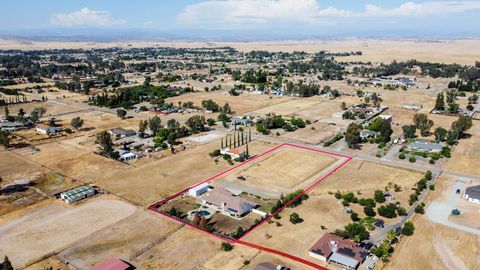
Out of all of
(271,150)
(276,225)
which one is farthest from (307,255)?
(271,150)

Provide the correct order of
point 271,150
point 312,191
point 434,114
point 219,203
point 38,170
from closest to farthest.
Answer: point 219,203 → point 312,191 → point 38,170 → point 271,150 → point 434,114

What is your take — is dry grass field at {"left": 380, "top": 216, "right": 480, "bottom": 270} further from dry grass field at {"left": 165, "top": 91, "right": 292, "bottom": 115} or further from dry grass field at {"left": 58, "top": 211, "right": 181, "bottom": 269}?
dry grass field at {"left": 165, "top": 91, "right": 292, "bottom": 115}

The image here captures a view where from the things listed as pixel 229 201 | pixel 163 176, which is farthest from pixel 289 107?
pixel 229 201

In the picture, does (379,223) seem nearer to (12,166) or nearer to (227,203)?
(227,203)

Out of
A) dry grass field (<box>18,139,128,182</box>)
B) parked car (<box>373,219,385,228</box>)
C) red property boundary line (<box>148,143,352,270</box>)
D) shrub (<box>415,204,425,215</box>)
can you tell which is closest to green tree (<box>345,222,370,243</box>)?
parked car (<box>373,219,385,228</box>)

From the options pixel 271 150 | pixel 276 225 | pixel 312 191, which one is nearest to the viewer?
pixel 276 225

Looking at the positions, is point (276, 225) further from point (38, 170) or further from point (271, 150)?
point (38, 170)

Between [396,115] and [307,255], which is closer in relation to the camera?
[307,255]
